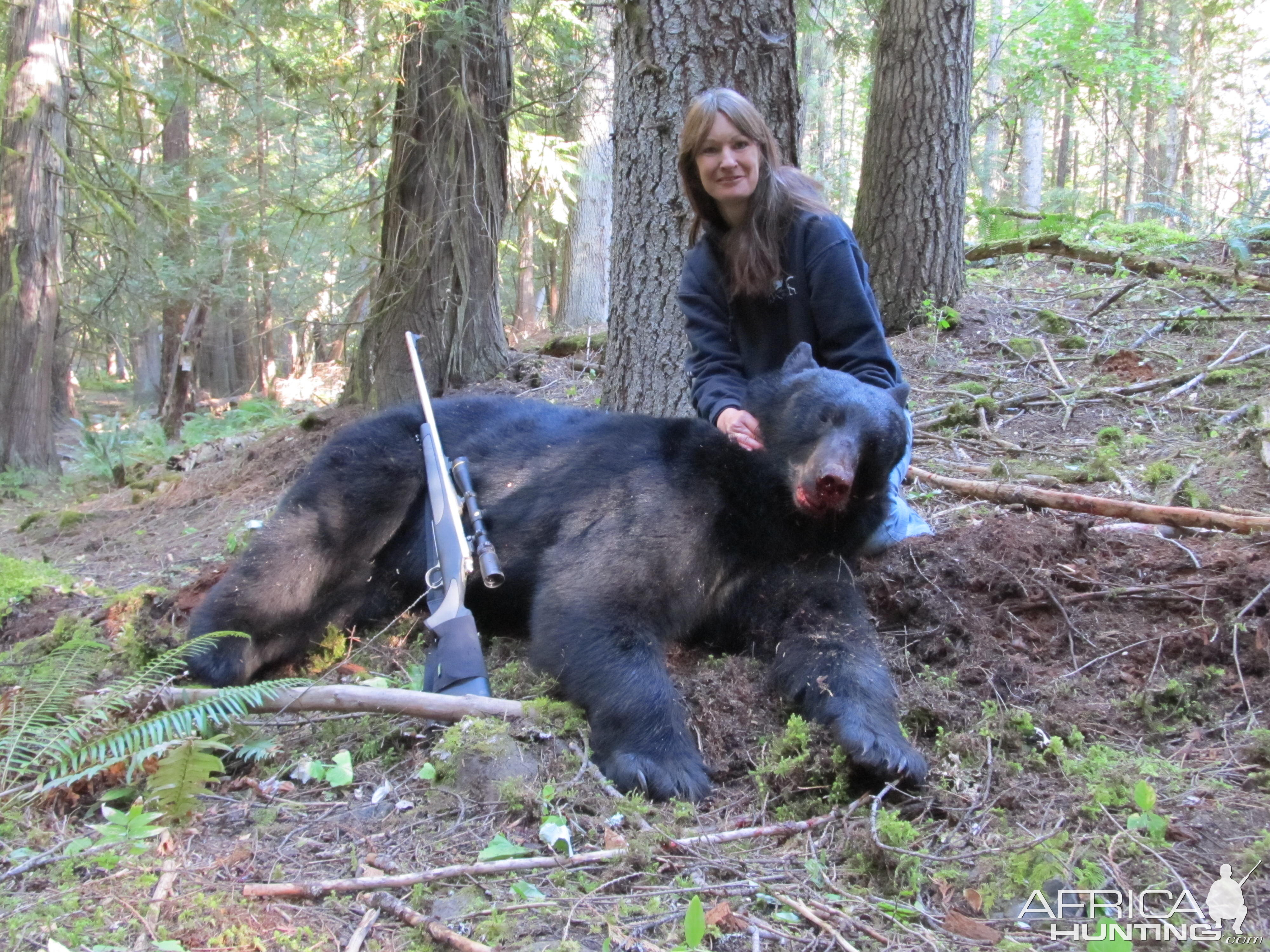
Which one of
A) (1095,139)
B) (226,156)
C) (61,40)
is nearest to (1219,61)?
(1095,139)

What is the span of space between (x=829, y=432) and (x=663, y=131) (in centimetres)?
255

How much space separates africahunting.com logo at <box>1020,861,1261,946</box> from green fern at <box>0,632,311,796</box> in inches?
93.3

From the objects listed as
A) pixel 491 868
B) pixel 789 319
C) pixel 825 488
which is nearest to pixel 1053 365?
pixel 789 319

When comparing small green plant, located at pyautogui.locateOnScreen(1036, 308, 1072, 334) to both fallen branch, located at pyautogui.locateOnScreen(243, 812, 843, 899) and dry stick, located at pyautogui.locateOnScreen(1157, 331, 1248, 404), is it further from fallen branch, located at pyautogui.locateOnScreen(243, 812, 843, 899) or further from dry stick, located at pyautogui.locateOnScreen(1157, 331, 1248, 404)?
fallen branch, located at pyautogui.locateOnScreen(243, 812, 843, 899)

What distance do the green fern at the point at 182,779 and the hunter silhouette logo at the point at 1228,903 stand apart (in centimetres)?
250

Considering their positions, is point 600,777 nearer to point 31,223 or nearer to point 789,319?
point 789,319

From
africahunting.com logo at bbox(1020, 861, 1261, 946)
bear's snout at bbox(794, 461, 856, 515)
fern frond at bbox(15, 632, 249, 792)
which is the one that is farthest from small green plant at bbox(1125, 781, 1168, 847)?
fern frond at bbox(15, 632, 249, 792)

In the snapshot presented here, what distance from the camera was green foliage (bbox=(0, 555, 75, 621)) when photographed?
4892 mm

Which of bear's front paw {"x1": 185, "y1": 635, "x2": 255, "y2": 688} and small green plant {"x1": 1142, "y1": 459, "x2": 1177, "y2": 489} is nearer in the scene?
bear's front paw {"x1": 185, "y1": 635, "x2": 255, "y2": 688}

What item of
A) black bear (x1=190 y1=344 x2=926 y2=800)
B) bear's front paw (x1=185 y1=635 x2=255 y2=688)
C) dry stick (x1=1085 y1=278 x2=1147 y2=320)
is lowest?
bear's front paw (x1=185 y1=635 x2=255 y2=688)

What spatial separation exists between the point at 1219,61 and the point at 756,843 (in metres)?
31.8

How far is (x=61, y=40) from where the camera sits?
10.9 m

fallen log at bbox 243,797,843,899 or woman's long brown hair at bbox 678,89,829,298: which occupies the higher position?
woman's long brown hair at bbox 678,89,829,298

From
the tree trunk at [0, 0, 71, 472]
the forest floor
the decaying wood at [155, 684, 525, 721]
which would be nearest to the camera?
the forest floor
